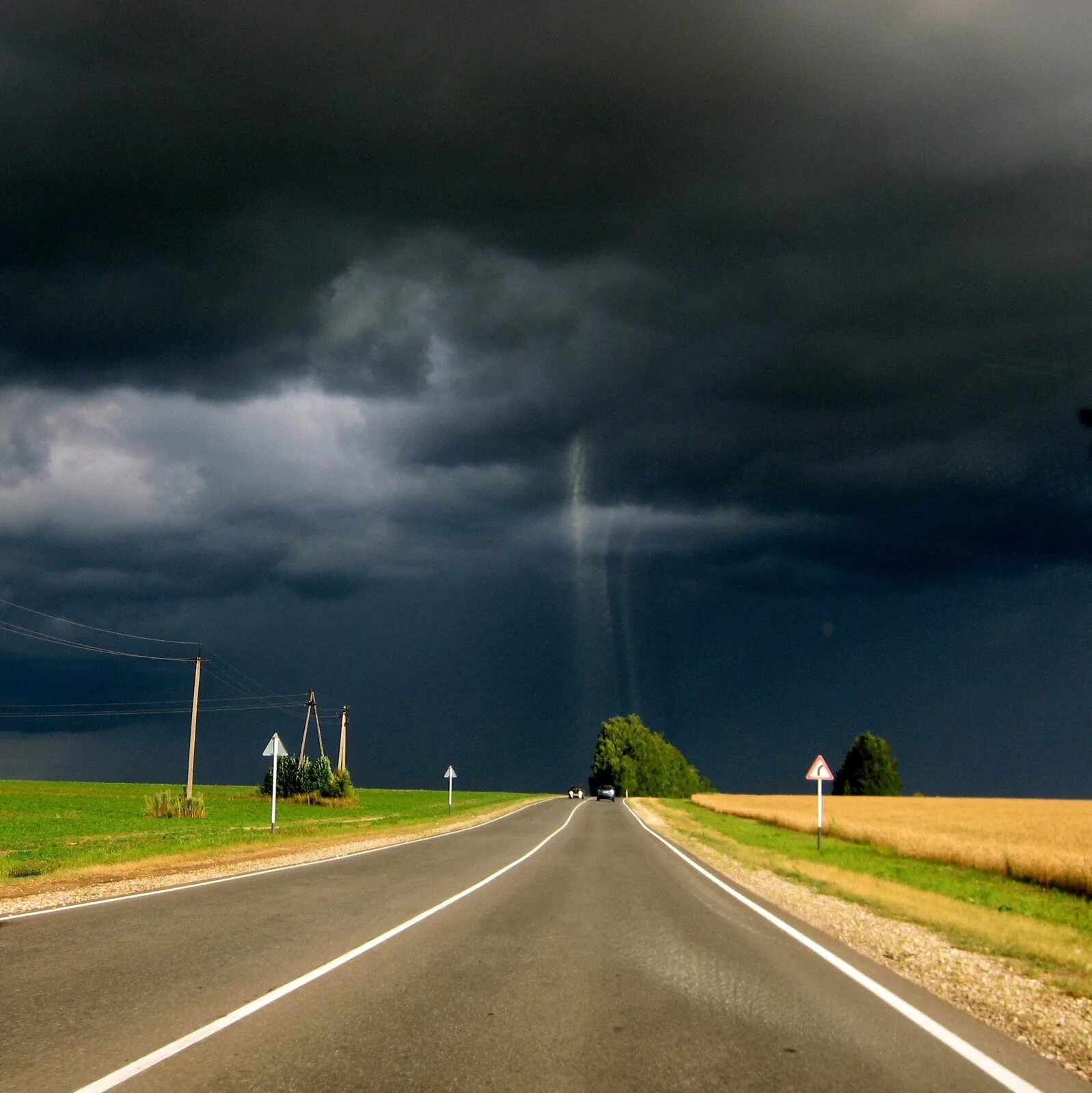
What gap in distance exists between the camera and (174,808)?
151 feet

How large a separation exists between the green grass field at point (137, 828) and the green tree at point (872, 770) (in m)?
90.6

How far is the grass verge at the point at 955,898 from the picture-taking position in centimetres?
1125

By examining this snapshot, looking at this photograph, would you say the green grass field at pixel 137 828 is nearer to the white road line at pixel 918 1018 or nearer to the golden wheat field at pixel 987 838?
the white road line at pixel 918 1018

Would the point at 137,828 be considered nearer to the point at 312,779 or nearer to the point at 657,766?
the point at 312,779

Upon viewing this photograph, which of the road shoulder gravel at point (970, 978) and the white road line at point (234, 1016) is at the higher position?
the white road line at point (234, 1016)

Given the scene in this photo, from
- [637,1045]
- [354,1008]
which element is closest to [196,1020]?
[354,1008]

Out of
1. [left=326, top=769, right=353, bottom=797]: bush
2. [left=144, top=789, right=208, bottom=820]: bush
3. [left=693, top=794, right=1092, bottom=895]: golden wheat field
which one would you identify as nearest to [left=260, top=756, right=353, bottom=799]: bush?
[left=326, top=769, right=353, bottom=797]: bush

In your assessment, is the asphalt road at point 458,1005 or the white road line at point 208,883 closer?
the asphalt road at point 458,1005

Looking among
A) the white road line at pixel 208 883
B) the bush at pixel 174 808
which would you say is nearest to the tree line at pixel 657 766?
the bush at pixel 174 808

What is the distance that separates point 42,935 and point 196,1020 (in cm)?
494

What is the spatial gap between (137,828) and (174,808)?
35.2 ft

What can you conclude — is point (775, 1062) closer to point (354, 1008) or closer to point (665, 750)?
point (354, 1008)

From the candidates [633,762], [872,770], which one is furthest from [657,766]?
[872,770]

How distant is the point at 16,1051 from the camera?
5824mm
